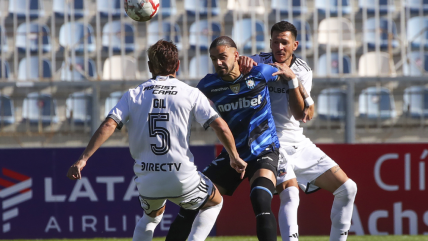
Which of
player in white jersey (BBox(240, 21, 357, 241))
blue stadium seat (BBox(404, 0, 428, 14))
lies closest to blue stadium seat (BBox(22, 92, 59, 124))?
player in white jersey (BBox(240, 21, 357, 241))

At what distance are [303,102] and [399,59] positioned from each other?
813cm

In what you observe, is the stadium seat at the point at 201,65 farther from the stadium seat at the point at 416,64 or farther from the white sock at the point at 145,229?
the white sock at the point at 145,229

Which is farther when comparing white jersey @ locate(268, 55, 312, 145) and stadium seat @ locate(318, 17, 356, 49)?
stadium seat @ locate(318, 17, 356, 49)

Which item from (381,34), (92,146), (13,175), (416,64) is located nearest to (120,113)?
(92,146)

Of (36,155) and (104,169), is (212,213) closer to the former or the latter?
(104,169)

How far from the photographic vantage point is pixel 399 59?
1177 cm

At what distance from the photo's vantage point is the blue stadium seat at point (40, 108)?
8.20 m

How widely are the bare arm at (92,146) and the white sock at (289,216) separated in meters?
1.53

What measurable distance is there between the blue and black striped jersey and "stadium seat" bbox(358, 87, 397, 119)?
185 inches

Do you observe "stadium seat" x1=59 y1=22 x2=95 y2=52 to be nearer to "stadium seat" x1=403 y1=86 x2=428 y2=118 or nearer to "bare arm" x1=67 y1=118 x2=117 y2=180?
"stadium seat" x1=403 y1=86 x2=428 y2=118

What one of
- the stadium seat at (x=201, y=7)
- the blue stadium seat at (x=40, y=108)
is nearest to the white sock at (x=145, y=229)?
the blue stadium seat at (x=40, y=108)

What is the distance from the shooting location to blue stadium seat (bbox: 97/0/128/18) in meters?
12.1

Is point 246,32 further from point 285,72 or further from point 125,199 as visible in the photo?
point 285,72

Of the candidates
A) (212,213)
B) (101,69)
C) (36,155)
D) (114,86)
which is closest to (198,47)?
(101,69)
